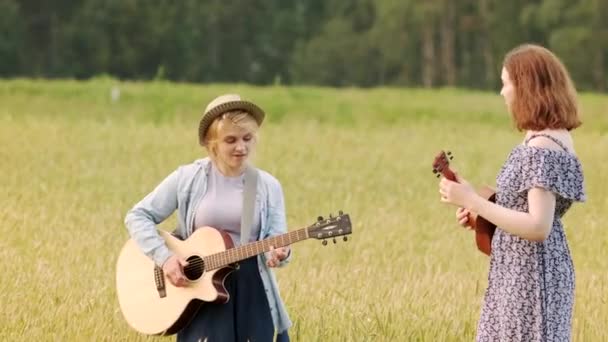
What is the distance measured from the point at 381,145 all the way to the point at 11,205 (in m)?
8.86

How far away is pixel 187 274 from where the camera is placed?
5.52 m

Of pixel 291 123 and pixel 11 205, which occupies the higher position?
pixel 291 123

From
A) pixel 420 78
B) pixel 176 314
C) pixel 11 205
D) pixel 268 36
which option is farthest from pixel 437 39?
pixel 176 314

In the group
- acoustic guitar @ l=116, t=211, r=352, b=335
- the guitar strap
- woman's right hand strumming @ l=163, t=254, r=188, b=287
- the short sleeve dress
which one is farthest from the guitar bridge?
the short sleeve dress

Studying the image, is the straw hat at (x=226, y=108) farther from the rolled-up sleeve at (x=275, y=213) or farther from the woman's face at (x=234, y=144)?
the rolled-up sleeve at (x=275, y=213)

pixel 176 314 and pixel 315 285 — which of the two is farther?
pixel 315 285

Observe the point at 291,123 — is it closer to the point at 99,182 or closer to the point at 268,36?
the point at 99,182

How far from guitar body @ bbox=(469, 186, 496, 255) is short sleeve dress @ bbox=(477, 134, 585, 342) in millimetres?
42

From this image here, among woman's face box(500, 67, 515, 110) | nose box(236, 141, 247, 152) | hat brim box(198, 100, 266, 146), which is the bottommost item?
nose box(236, 141, 247, 152)

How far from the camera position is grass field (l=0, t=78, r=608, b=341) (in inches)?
273

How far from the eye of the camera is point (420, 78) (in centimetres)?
6950

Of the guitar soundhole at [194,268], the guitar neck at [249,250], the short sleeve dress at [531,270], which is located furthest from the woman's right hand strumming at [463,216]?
the guitar soundhole at [194,268]

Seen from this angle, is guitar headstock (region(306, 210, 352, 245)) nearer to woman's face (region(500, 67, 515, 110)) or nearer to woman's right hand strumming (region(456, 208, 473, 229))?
woman's right hand strumming (region(456, 208, 473, 229))

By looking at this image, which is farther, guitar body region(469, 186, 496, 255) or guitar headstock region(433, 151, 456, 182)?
guitar body region(469, 186, 496, 255)
